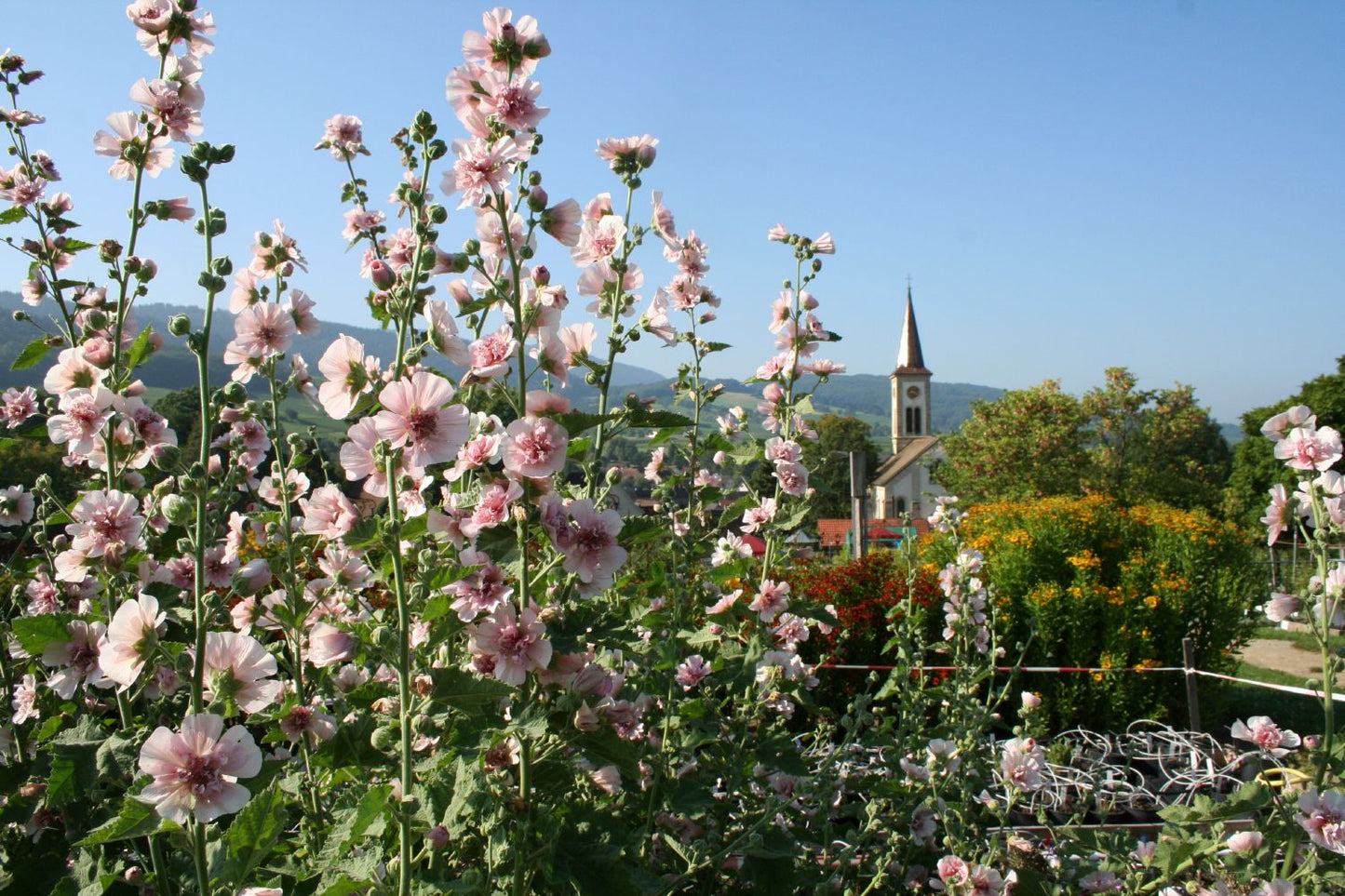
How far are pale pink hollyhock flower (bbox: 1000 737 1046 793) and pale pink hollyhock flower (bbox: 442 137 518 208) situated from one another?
2.22 metres

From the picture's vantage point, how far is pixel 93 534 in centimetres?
161

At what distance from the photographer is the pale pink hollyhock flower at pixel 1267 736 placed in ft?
7.09

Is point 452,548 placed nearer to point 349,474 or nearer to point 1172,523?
point 349,474

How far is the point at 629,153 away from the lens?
79.9 inches

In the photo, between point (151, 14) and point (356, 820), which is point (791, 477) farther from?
point (151, 14)

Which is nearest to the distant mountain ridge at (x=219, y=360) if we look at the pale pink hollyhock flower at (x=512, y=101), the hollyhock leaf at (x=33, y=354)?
the hollyhock leaf at (x=33, y=354)

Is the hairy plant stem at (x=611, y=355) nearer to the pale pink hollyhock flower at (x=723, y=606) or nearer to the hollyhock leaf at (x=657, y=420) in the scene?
the hollyhock leaf at (x=657, y=420)

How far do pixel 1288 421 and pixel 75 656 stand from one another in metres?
→ 2.77

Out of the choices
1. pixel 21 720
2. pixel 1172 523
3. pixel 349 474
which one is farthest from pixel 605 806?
pixel 1172 523

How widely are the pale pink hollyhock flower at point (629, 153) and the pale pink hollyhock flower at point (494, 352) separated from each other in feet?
2.40

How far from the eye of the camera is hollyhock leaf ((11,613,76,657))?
1494mm

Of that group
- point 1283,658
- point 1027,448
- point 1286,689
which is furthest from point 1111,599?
point 1027,448

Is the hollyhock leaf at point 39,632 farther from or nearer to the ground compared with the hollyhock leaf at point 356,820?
farther from the ground

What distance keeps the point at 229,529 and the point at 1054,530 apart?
7.51m
